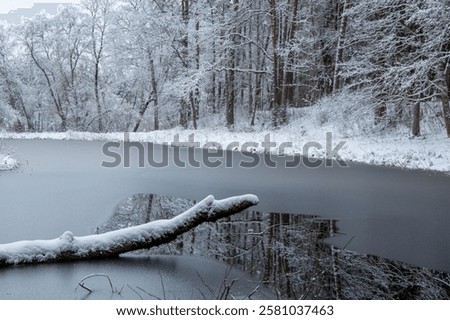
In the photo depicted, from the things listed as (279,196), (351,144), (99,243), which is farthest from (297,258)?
(351,144)

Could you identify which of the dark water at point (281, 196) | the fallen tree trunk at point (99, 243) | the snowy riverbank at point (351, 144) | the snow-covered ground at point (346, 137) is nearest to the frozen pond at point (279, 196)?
the dark water at point (281, 196)

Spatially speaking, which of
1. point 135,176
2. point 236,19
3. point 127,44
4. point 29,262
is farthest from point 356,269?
point 127,44

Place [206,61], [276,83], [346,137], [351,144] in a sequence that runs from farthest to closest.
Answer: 1. [206,61]
2. [276,83]
3. [346,137]
4. [351,144]

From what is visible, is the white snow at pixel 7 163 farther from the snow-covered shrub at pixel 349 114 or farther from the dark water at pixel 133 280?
the snow-covered shrub at pixel 349 114

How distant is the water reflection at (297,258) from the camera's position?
178 inches

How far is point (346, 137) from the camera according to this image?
16.4 metres

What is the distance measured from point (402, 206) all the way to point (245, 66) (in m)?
25.6

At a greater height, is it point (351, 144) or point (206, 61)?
point (206, 61)

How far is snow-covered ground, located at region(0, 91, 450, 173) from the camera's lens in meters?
13.0

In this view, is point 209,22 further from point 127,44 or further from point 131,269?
point 131,269

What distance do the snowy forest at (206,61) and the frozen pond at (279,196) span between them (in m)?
4.57

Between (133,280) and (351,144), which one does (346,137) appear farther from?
(133,280)

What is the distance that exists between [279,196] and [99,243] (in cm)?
465

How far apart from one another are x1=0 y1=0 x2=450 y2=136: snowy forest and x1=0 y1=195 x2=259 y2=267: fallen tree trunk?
372 inches
